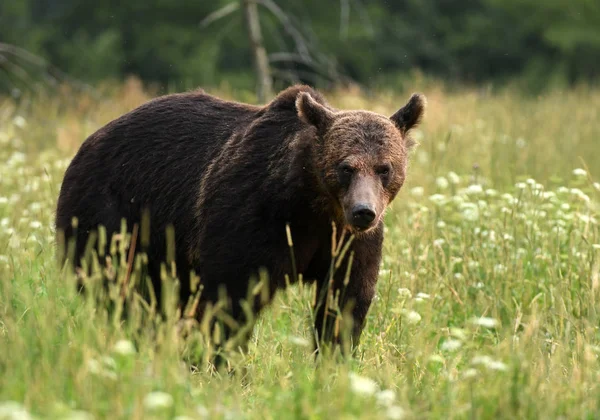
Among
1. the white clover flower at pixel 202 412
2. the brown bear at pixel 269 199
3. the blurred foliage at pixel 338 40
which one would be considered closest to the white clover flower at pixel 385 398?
the white clover flower at pixel 202 412

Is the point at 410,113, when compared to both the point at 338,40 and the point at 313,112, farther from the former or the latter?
the point at 338,40

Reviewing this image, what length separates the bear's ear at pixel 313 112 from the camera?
4.94m

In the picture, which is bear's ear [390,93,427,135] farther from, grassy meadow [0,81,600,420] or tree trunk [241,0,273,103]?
tree trunk [241,0,273,103]

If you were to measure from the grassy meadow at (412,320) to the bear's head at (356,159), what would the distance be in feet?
1.73


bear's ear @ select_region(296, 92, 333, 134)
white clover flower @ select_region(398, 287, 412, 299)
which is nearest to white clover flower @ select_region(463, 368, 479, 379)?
white clover flower @ select_region(398, 287, 412, 299)

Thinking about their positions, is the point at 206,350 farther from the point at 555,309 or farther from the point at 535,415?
the point at 555,309

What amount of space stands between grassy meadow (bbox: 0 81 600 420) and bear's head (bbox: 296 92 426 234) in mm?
528

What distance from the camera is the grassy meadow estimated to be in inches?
127

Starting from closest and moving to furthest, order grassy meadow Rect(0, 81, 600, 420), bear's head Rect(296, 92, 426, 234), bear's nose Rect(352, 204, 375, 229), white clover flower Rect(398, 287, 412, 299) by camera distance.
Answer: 1. grassy meadow Rect(0, 81, 600, 420)
2. bear's nose Rect(352, 204, 375, 229)
3. bear's head Rect(296, 92, 426, 234)
4. white clover flower Rect(398, 287, 412, 299)

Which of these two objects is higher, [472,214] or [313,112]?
[313,112]

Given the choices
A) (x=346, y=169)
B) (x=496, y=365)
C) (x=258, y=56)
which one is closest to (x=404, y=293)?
(x=346, y=169)

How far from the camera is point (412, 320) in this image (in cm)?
454

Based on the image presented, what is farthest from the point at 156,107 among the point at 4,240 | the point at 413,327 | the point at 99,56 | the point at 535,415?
the point at 99,56

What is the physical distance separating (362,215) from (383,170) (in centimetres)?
40
